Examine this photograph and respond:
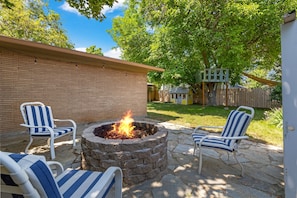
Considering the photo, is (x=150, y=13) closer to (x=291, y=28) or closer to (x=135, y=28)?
(x=135, y=28)

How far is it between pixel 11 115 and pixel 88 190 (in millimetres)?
5115

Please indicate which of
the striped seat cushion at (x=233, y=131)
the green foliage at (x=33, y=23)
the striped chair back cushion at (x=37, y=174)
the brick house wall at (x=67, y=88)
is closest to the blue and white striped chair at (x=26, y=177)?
the striped chair back cushion at (x=37, y=174)

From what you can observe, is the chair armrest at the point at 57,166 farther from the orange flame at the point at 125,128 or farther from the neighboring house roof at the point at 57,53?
the neighboring house roof at the point at 57,53

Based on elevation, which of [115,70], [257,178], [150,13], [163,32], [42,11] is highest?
[42,11]

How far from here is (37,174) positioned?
0.95 m

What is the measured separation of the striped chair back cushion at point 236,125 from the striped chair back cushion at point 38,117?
3657 mm

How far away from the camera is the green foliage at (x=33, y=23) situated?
1235 centimetres

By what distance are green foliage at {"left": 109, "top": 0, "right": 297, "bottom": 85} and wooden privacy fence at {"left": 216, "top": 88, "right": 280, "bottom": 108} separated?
2.45m

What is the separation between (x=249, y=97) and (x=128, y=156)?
45.4 ft

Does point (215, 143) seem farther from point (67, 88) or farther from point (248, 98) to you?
point (248, 98)

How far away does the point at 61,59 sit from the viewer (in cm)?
633

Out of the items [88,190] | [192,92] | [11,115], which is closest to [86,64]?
[11,115]

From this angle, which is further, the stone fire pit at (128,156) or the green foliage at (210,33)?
the green foliage at (210,33)

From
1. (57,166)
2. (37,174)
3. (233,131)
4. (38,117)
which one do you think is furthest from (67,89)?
(37,174)
